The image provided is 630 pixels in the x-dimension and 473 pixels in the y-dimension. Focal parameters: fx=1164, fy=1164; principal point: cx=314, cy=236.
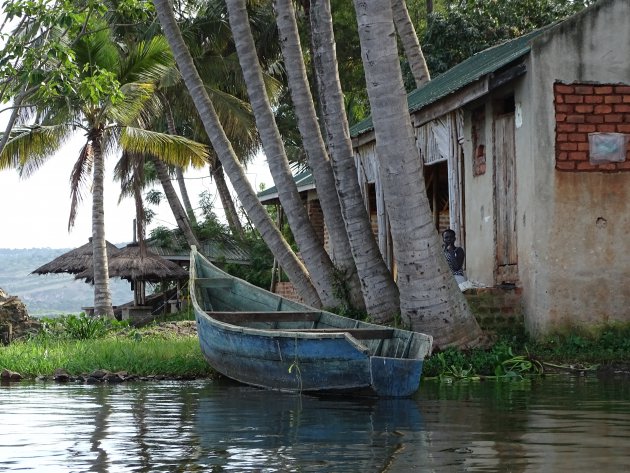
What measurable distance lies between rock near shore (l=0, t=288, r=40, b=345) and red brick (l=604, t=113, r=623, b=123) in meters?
10.9

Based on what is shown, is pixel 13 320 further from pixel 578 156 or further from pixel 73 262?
pixel 73 262

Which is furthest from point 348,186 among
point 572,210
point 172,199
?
point 172,199

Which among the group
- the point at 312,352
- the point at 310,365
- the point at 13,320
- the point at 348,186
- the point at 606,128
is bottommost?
the point at 310,365

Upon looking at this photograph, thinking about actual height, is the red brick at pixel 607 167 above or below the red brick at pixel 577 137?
below

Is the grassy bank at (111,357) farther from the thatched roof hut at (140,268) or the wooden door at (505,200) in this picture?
the thatched roof hut at (140,268)

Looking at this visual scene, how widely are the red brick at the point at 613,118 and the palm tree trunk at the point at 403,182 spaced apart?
122 inches

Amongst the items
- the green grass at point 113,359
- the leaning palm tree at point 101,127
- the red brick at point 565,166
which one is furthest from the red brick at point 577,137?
the leaning palm tree at point 101,127

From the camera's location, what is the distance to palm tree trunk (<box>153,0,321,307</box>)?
59.3 ft

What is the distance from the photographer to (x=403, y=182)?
14453mm

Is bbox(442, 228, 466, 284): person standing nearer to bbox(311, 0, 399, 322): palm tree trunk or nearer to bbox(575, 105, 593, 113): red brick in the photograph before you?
bbox(311, 0, 399, 322): palm tree trunk

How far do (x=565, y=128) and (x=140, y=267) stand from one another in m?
21.3

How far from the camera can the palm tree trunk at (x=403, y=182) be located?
14422 mm

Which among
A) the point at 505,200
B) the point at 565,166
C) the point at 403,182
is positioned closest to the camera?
the point at 403,182

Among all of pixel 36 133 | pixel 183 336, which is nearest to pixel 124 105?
pixel 36 133
